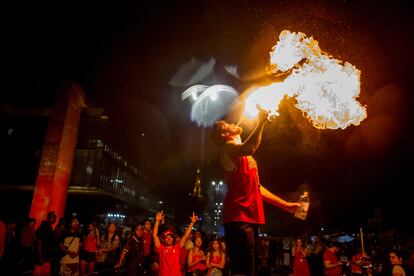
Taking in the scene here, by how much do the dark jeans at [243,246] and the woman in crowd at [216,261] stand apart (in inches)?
250

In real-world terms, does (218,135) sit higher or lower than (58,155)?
lower

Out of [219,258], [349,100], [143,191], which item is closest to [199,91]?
[219,258]

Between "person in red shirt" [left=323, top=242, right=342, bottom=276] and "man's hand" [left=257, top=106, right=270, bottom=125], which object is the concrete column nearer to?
"person in red shirt" [left=323, top=242, right=342, bottom=276]

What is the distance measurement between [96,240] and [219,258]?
4322mm

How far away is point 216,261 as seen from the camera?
9.04m

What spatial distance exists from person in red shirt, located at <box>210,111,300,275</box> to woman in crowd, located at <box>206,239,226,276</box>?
6319mm

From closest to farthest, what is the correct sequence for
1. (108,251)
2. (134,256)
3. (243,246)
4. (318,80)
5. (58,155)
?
(243,246) → (318,80) → (134,256) → (108,251) → (58,155)

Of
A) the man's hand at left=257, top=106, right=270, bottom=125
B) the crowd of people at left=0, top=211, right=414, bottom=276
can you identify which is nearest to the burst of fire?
the man's hand at left=257, top=106, right=270, bottom=125

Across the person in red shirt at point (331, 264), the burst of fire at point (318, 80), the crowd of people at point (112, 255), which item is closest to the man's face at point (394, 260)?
the crowd of people at point (112, 255)

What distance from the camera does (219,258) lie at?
908 centimetres

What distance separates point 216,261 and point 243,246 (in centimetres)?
655

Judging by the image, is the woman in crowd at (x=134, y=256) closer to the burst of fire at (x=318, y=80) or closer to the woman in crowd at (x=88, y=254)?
the woman in crowd at (x=88, y=254)

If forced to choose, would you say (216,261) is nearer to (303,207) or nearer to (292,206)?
(292,206)

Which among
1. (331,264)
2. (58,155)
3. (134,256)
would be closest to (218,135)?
(134,256)
